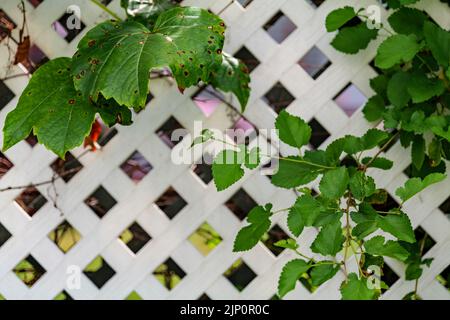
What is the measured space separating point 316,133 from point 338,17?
0.57 meters

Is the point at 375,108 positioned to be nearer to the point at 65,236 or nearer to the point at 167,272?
the point at 167,272

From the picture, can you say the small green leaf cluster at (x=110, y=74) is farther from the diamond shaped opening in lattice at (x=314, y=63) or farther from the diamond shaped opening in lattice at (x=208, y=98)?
the diamond shaped opening in lattice at (x=314, y=63)

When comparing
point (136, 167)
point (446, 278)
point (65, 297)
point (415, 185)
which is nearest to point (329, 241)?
point (415, 185)

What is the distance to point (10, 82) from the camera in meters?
1.58

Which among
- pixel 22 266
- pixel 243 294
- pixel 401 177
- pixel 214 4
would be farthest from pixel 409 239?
pixel 22 266

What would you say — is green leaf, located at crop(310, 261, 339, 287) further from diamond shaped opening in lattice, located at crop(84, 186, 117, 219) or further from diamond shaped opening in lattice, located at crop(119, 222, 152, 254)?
diamond shaped opening in lattice, located at crop(119, 222, 152, 254)

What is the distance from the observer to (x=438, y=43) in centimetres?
140

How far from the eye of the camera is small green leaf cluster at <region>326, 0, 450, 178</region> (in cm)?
139

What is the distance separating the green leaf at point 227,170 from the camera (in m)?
1.23

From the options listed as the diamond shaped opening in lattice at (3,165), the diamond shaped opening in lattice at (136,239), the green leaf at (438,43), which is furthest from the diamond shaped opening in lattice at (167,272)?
the green leaf at (438,43)

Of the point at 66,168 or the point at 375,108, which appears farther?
the point at 66,168

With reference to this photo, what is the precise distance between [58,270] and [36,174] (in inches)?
9.6

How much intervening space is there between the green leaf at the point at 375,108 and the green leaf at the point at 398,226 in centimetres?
42
